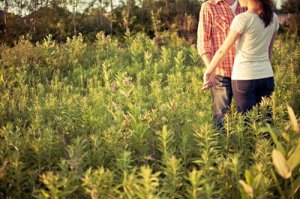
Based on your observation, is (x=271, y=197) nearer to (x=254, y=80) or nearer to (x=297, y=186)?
(x=297, y=186)

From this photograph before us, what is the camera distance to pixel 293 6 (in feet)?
92.5

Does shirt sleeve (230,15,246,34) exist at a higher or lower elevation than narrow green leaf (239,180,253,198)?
higher

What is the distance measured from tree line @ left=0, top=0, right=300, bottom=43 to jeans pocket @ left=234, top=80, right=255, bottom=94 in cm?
900

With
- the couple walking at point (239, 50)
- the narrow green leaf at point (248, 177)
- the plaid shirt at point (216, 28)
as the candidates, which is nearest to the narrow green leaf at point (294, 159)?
the narrow green leaf at point (248, 177)

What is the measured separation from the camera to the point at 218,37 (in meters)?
4.37

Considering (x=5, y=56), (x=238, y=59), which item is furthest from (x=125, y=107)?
(x=5, y=56)

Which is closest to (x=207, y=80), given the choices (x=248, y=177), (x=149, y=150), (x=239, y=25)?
(x=239, y=25)

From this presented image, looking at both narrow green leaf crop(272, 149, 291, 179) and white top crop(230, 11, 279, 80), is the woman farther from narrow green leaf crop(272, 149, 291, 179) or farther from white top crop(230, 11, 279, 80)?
narrow green leaf crop(272, 149, 291, 179)

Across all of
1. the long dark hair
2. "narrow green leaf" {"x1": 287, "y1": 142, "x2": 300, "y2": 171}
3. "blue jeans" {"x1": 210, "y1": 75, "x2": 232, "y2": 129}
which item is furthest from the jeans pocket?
"narrow green leaf" {"x1": 287, "y1": 142, "x2": 300, "y2": 171}

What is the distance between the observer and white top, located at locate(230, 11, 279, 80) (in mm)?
3637

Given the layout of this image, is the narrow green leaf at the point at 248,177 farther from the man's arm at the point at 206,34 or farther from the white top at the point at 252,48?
the man's arm at the point at 206,34

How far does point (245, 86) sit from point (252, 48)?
36cm

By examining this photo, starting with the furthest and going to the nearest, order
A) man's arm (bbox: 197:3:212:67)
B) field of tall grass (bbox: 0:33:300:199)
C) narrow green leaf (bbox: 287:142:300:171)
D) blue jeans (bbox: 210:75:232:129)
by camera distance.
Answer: man's arm (bbox: 197:3:212:67), blue jeans (bbox: 210:75:232:129), narrow green leaf (bbox: 287:142:300:171), field of tall grass (bbox: 0:33:300:199)

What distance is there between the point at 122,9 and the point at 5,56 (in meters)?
16.1
